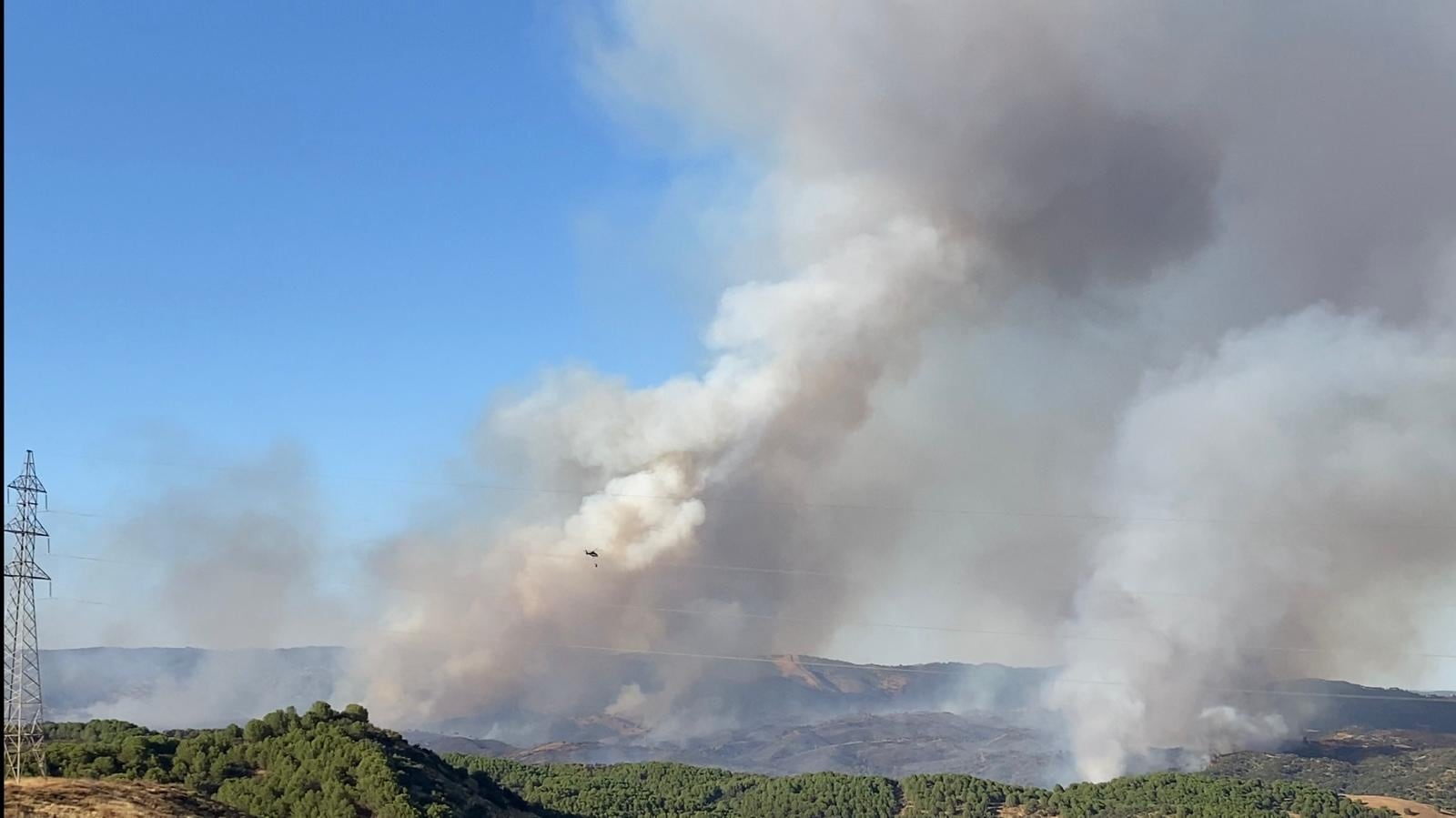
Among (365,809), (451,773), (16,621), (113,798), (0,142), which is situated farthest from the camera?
(451,773)

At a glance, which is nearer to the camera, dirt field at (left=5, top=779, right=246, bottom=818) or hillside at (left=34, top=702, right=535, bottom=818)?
dirt field at (left=5, top=779, right=246, bottom=818)

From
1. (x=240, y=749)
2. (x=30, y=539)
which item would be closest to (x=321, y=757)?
(x=240, y=749)

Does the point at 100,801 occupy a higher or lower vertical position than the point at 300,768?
lower

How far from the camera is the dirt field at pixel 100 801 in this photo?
6469 centimetres

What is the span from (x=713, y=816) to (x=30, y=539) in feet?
487

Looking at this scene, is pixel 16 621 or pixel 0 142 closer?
pixel 0 142

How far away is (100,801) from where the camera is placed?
227 feet

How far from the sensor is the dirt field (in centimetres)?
6469

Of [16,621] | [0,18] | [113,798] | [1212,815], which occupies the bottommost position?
[1212,815]

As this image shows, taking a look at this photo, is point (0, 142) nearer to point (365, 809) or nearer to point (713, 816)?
point (365, 809)

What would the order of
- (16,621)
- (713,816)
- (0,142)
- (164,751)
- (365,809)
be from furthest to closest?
(713,816)
(164,751)
(365,809)
(16,621)
(0,142)

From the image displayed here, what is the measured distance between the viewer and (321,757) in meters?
119

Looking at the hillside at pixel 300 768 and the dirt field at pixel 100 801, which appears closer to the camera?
the dirt field at pixel 100 801

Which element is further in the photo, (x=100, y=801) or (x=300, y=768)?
(x=300, y=768)
